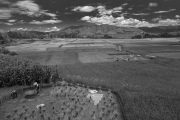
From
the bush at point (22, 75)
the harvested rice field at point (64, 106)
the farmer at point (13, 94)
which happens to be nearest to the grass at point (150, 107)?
the harvested rice field at point (64, 106)

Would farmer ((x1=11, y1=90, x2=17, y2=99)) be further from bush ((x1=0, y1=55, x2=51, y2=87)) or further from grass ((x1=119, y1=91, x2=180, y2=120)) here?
grass ((x1=119, y1=91, x2=180, y2=120))

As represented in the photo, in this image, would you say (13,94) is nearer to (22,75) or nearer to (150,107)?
(22,75)

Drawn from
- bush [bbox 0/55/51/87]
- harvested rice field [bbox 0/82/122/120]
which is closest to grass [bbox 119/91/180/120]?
harvested rice field [bbox 0/82/122/120]

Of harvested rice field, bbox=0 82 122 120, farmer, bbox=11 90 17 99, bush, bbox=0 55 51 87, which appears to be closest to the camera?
harvested rice field, bbox=0 82 122 120

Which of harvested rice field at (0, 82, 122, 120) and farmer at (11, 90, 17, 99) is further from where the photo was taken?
farmer at (11, 90, 17, 99)

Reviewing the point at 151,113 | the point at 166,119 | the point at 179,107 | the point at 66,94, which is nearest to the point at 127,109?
the point at 151,113

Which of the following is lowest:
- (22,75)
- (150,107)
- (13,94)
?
(150,107)

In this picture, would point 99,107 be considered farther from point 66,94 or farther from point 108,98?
point 66,94

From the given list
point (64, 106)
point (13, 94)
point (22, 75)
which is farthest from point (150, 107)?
point (22, 75)
